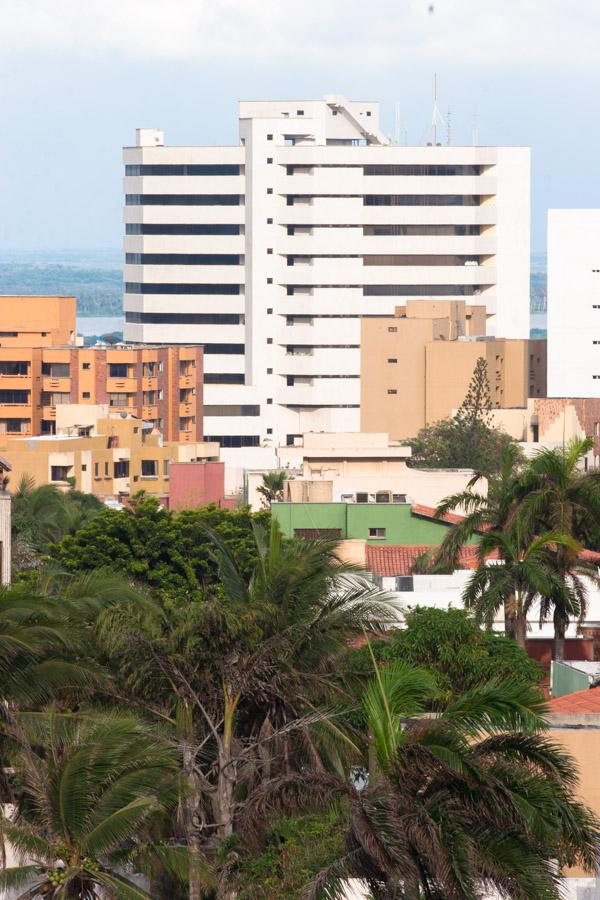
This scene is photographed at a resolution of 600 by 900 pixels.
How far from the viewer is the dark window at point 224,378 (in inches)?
6663

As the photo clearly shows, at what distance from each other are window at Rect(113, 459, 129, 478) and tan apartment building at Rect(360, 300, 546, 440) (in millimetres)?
30284

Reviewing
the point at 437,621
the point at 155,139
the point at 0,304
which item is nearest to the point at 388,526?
the point at 437,621

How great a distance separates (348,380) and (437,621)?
412 feet

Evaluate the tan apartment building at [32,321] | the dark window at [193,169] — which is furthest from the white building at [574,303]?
the dark window at [193,169]

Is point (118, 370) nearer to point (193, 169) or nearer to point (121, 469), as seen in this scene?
point (121, 469)

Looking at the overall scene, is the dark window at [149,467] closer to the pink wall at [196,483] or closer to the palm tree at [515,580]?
the pink wall at [196,483]

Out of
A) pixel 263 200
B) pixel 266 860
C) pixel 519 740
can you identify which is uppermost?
pixel 263 200

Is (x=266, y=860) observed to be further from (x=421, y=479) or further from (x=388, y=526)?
(x=421, y=479)

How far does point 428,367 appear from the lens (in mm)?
140875

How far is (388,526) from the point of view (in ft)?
223

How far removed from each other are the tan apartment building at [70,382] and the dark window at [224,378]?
2764 centimetres

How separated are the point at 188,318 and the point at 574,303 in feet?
129

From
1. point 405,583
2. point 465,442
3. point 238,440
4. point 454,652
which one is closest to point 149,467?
point 465,442

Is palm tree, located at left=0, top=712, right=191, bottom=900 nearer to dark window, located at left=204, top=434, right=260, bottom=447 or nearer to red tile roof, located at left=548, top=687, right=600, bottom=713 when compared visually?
red tile roof, located at left=548, top=687, right=600, bottom=713
